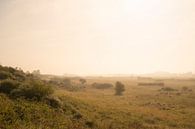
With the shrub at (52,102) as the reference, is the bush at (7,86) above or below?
above

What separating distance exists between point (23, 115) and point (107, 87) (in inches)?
2369

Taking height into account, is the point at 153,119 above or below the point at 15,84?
below

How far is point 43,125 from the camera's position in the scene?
16.7 meters

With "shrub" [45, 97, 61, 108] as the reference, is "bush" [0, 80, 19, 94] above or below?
above

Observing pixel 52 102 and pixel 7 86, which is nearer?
pixel 52 102

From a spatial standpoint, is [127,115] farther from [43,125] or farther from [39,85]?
[43,125]

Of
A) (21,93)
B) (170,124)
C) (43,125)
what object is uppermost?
(21,93)

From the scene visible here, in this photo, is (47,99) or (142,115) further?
(142,115)

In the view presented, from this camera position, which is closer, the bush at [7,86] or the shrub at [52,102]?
the shrub at [52,102]

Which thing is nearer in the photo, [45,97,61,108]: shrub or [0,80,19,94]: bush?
[45,97,61,108]: shrub

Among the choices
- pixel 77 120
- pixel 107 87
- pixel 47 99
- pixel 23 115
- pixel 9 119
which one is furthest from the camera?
pixel 107 87

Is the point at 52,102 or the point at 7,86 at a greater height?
the point at 7,86

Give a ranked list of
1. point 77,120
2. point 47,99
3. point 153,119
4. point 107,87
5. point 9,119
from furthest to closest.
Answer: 1. point 107,87
2. point 153,119
3. point 47,99
4. point 77,120
5. point 9,119

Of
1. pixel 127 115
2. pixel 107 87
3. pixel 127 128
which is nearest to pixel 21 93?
pixel 127 128
